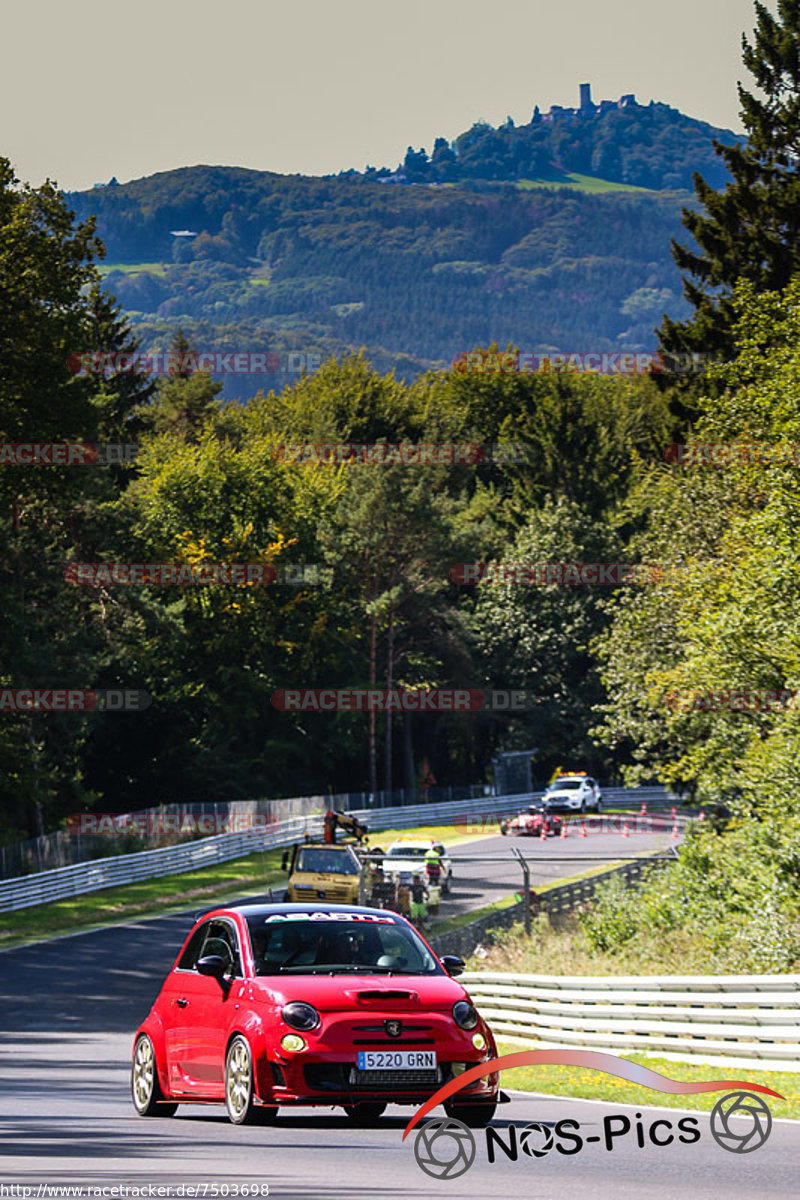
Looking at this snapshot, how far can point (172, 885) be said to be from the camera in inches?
1966

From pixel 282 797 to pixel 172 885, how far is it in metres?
24.4

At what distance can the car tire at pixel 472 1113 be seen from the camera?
11023mm

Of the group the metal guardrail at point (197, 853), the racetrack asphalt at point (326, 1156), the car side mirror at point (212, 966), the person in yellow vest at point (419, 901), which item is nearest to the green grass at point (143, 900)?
the metal guardrail at point (197, 853)

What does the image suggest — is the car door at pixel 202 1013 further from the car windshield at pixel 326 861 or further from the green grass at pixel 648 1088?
the car windshield at pixel 326 861

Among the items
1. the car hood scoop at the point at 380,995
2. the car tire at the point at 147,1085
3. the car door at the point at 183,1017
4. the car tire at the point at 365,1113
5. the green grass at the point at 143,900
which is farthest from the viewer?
the green grass at the point at 143,900

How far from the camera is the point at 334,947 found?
11969 mm

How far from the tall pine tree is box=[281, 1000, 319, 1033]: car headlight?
40090mm

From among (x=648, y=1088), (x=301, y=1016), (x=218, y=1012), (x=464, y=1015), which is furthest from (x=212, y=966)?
(x=648, y=1088)

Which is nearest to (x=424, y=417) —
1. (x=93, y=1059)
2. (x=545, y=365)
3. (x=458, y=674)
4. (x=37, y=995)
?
(x=545, y=365)

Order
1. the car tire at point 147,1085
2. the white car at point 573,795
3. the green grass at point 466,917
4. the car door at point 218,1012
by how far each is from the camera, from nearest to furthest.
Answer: the car door at point 218,1012 < the car tire at point 147,1085 < the green grass at point 466,917 < the white car at point 573,795

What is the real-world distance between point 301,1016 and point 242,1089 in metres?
0.79

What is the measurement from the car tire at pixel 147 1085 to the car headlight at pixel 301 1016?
238 cm

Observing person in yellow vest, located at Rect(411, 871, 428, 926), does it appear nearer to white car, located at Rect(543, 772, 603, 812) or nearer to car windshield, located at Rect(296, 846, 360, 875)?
car windshield, located at Rect(296, 846, 360, 875)

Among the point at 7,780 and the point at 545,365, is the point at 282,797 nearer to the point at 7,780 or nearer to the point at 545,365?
the point at 7,780
